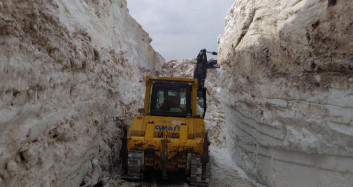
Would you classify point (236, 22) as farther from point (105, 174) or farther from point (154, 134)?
point (105, 174)

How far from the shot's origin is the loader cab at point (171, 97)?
267 inches

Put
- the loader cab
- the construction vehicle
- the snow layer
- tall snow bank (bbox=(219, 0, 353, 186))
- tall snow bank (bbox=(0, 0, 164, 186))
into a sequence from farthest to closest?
the loader cab, the snow layer, the construction vehicle, tall snow bank (bbox=(219, 0, 353, 186)), tall snow bank (bbox=(0, 0, 164, 186))

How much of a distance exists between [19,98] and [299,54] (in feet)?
14.4

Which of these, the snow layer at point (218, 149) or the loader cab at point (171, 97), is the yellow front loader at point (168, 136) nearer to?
the loader cab at point (171, 97)

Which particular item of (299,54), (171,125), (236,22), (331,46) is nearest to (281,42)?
(299,54)

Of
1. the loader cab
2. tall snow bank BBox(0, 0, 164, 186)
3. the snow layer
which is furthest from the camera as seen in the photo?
the loader cab

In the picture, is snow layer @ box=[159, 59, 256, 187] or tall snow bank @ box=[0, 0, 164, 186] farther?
snow layer @ box=[159, 59, 256, 187]

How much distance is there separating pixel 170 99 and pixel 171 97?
0.18 feet

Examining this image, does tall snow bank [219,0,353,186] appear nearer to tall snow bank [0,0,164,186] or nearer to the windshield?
the windshield

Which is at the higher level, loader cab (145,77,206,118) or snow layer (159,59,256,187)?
loader cab (145,77,206,118)

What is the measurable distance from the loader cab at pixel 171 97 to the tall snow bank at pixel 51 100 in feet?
3.79

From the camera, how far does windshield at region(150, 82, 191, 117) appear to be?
679 centimetres

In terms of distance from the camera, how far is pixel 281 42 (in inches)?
227

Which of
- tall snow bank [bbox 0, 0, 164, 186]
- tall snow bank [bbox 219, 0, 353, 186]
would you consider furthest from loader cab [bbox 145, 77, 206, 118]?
tall snow bank [bbox 219, 0, 353, 186]
